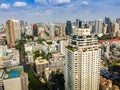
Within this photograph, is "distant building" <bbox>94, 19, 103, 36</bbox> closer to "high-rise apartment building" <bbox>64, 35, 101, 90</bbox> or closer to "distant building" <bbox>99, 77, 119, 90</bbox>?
"distant building" <bbox>99, 77, 119, 90</bbox>

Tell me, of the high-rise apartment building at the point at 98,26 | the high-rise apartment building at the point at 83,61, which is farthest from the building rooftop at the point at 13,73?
the high-rise apartment building at the point at 98,26

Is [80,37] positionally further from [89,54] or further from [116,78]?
[116,78]

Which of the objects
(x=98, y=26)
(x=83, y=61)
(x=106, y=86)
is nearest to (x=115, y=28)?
(x=98, y=26)

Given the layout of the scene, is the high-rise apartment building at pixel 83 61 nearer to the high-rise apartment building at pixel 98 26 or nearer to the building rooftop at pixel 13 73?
the building rooftop at pixel 13 73

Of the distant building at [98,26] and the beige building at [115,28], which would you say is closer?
the beige building at [115,28]

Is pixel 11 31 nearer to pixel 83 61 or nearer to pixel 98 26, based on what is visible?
pixel 98 26

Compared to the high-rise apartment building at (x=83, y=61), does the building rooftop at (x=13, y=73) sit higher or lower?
lower

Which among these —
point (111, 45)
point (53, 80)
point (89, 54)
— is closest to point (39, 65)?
point (53, 80)

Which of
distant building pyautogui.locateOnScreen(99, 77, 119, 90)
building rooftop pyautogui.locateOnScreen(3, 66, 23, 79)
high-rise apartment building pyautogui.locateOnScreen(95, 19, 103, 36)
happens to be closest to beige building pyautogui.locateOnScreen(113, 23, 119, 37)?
high-rise apartment building pyautogui.locateOnScreen(95, 19, 103, 36)
